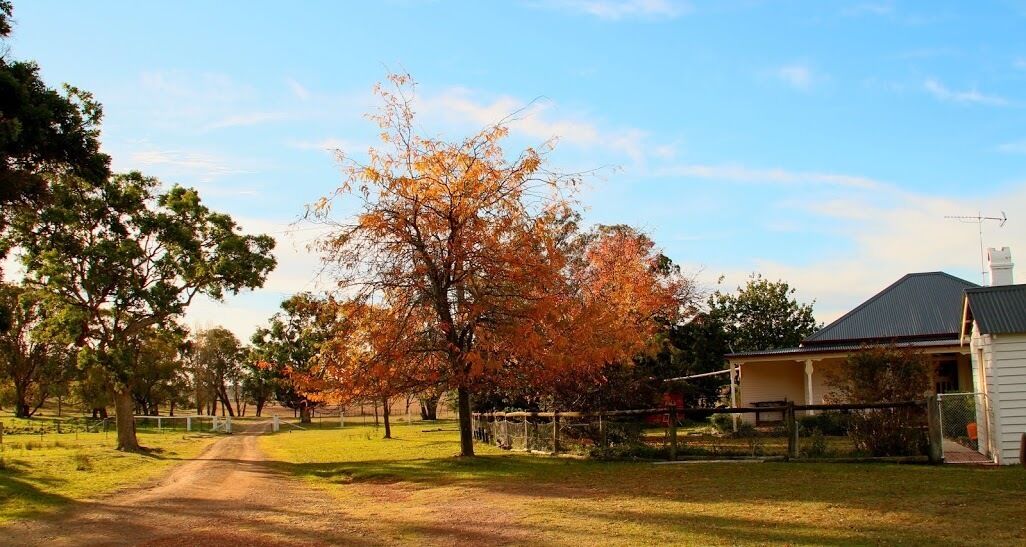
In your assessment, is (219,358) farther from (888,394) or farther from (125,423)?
(888,394)

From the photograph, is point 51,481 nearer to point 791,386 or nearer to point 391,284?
point 391,284

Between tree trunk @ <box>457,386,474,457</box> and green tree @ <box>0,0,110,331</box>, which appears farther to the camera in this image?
tree trunk @ <box>457,386,474,457</box>

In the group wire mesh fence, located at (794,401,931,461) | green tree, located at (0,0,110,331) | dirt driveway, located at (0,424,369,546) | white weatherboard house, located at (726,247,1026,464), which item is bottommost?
dirt driveway, located at (0,424,369,546)

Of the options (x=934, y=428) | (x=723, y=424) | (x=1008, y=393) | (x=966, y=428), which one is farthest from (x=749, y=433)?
(x=1008, y=393)

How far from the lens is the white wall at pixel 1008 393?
48.3ft

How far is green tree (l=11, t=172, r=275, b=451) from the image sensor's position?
2527 centimetres

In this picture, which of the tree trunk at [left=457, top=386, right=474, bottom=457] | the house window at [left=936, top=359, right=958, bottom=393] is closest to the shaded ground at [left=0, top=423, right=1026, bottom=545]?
the tree trunk at [left=457, top=386, right=474, bottom=457]

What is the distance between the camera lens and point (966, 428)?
66.7 feet

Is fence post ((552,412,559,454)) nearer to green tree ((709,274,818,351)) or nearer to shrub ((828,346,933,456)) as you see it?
shrub ((828,346,933,456))

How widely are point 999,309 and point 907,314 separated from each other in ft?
59.0

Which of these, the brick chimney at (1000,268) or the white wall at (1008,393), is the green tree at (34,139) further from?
the brick chimney at (1000,268)

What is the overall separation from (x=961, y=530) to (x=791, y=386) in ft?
81.7

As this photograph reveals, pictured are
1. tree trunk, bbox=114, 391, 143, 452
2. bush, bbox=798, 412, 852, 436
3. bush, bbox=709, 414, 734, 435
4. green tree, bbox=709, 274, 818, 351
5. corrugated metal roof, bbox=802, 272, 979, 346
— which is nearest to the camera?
bush, bbox=798, 412, 852, 436

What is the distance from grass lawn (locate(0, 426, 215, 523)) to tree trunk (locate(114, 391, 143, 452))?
471 mm
